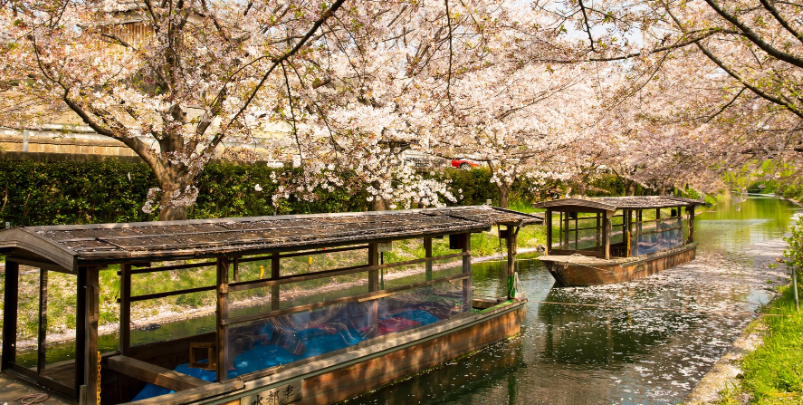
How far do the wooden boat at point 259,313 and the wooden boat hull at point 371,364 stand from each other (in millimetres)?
20

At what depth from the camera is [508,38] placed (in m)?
15.4

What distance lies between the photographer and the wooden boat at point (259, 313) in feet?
21.3

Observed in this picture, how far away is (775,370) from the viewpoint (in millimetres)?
8023

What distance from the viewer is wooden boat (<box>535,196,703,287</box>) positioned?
59.3 feet

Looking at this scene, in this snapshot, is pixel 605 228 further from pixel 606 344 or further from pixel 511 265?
pixel 606 344

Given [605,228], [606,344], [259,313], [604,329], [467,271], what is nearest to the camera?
[259,313]

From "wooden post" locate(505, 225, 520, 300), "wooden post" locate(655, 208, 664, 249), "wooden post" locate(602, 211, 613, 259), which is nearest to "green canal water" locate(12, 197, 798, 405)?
"wooden post" locate(505, 225, 520, 300)

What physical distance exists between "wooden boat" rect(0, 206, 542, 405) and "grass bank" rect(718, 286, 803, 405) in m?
4.35

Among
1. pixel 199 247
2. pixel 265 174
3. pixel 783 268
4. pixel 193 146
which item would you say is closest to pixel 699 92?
pixel 783 268

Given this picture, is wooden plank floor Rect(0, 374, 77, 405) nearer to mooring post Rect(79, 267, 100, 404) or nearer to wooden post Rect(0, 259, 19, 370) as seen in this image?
wooden post Rect(0, 259, 19, 370)

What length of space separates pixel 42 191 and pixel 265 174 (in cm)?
595

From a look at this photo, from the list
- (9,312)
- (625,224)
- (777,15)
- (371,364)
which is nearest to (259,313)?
(371,364)

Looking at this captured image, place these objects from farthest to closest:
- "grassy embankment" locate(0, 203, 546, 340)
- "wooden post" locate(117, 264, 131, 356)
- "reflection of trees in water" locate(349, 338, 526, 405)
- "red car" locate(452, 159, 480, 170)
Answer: "red car" locate(452, 159, 480, 170), "grassy embankment" locate(0, 203, 546, 340), "reflection of trees in water" locate(349, 338, 526, 405), "wooden post" locate(117, 264, 131, 356)

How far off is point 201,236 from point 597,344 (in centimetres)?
824
